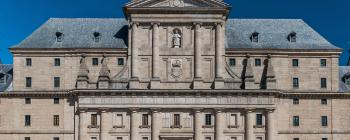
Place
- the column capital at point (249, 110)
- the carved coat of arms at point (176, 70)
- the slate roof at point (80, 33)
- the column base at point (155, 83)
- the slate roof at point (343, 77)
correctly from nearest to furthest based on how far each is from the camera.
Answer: the column capital at point (249, 110), the column base at point (155, 83), the carved coat of arms at point (176, 70), the slate roof at point (80, 33), the slate roof at point (343, 77)

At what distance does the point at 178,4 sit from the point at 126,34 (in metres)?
7.25

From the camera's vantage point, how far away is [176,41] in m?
75.1

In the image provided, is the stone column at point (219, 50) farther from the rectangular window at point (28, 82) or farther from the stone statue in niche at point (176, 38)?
the rectangular window at point (28, 82)

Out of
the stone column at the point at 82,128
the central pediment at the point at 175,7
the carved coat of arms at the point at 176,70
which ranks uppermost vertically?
the central pediment at the point at 175,7

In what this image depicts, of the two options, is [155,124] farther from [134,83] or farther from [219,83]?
[219,83]

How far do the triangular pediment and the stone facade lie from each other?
0.10m

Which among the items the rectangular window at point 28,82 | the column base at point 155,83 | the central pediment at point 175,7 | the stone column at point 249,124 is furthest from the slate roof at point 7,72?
the stone column at point 249,124

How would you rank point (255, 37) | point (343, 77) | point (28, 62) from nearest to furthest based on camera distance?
point (28, 62) < point (255, 37) < point (343, 77)

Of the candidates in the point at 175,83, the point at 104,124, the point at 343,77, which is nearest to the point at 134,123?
the point at 104,124

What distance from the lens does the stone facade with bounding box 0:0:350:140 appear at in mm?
73000

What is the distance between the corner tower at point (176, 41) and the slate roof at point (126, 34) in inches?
120

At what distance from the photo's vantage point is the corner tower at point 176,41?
2926 inches

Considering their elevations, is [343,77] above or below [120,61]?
below

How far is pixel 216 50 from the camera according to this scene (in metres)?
74.4
